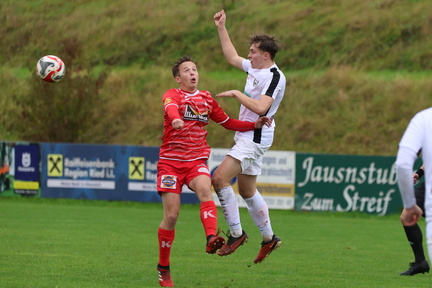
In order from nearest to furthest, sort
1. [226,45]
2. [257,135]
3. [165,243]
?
[165,243], [257,135], [226,45]

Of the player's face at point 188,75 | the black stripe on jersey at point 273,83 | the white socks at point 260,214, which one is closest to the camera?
the player's face at point 188,75

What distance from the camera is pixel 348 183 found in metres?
21.5

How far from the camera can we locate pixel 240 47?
35.4 m

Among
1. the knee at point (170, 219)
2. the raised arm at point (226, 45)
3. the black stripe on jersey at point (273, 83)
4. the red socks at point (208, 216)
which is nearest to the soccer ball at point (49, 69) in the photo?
the raised arm at point (226, 45)

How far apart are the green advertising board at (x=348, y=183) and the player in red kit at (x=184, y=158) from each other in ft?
43.9

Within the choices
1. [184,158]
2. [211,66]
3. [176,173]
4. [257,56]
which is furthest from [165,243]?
[211,66]

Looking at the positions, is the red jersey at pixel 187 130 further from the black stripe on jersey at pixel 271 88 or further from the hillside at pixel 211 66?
the hillside at pixel 211 66

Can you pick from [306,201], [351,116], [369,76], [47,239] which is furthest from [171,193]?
[369,76]

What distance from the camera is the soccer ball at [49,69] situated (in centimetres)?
1116

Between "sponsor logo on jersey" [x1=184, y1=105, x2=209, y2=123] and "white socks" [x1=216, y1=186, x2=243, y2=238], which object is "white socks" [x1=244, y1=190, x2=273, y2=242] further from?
"sponsor logo on jersey" [x1=184, y1=105, x2=209, y2=123]

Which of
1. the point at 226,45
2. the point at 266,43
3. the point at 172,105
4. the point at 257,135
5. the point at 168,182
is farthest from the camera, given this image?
the point at 226,45

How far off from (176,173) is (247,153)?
106cm

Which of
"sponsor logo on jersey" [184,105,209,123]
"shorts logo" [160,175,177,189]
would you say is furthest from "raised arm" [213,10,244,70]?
"shorts logo" [160,175,177,189]

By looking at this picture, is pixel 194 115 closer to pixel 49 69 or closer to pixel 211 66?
pixel 49 69
